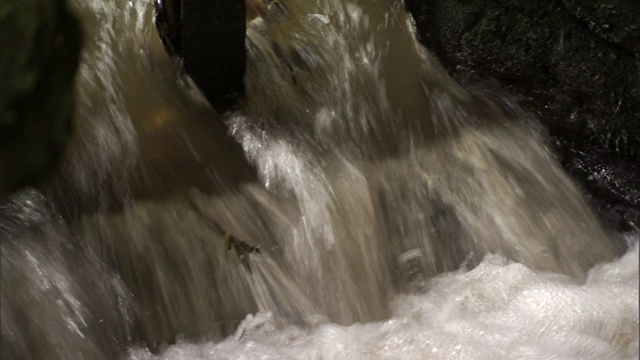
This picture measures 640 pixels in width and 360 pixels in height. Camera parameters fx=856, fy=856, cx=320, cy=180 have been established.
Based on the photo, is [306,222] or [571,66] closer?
[306,222]

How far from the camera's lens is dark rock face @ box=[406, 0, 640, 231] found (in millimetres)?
3311

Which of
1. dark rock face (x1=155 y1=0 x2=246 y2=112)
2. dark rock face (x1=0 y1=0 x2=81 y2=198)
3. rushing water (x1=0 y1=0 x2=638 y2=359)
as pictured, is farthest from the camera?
dark rock face (x1=155 y1=0 x2=246 y2=112)

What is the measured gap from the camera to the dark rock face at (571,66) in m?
3.31

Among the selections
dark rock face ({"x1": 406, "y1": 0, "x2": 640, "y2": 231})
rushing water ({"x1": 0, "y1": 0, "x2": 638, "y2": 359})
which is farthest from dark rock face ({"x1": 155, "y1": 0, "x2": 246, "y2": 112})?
dark rock face ({"x1": 406, "y1": 0, "x2": 640, "y2": 231})

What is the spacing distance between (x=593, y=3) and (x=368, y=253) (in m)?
1.33

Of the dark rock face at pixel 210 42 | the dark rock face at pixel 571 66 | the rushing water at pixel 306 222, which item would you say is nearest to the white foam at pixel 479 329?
the rushing water at pixel 306 222

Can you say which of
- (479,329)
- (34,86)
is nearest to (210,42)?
(34,86)

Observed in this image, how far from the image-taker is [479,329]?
2.74 meters

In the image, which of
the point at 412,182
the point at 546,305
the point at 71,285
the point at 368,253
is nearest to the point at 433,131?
the point at 412,182

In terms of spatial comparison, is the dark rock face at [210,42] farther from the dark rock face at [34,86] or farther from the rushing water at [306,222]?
the dark rock face at [34,86]

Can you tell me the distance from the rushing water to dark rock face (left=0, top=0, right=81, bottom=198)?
84mm

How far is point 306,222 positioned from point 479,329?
2.22 ft

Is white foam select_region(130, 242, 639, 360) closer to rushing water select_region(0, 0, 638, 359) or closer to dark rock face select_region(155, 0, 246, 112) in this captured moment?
rushing water select_region(0, 0, 638, 359)

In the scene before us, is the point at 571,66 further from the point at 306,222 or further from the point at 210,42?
the point at 210,42
